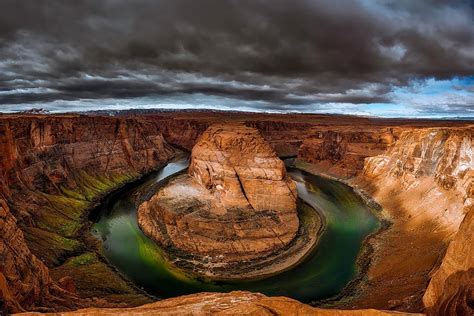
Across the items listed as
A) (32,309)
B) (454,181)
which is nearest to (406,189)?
(454,181)

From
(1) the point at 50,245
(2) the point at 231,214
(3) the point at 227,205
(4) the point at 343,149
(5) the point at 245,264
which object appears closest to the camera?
(5) the point at 245,264

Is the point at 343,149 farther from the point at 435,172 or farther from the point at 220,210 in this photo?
the point at 220,210

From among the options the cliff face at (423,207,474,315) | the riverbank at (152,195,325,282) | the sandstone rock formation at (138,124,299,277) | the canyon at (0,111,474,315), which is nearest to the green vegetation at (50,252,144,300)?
the canyon at (0,111,474,315)

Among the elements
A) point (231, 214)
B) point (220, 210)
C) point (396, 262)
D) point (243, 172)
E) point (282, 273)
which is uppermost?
point (243, 172)

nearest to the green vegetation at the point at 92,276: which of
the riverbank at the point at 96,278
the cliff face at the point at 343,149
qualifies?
the riverbank at the point at 96,278

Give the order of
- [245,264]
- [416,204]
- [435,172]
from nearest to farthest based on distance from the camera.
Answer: [245,264], [416,204], [435,172]

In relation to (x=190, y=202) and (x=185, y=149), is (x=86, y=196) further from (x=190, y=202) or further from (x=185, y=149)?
(x=185, y=149)

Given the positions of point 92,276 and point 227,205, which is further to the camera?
point 227,205

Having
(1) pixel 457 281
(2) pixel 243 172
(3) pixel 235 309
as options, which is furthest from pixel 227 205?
(3) pixel 235 309
